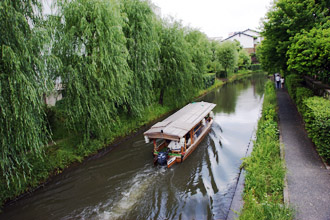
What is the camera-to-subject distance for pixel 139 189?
8359 mm

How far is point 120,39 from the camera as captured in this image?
11.0 m

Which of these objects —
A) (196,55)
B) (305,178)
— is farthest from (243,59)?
(305,178)

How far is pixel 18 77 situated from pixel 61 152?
433 centimetres

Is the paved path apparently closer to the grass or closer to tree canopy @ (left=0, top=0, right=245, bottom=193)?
the grass

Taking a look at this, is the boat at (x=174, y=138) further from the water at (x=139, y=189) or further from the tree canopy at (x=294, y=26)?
the tree canopy at (x=294, y=26)

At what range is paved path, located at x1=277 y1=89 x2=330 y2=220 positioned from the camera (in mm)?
5332

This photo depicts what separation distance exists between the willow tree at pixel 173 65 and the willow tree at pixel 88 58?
6502mm

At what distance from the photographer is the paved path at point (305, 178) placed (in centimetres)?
533

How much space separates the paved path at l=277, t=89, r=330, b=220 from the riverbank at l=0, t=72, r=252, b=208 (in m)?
8.12

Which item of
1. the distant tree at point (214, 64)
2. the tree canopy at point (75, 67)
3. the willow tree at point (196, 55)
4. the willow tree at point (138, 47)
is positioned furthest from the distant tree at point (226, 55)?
the willow tree at point (138, 47)

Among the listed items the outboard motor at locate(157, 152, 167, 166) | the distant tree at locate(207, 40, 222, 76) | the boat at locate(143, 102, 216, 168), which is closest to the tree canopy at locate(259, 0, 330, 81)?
the boat at locate(143, 102, 216, 168)

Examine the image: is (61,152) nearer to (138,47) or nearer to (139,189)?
(139,189)

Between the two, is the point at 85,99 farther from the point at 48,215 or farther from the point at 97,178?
the point at 48,215

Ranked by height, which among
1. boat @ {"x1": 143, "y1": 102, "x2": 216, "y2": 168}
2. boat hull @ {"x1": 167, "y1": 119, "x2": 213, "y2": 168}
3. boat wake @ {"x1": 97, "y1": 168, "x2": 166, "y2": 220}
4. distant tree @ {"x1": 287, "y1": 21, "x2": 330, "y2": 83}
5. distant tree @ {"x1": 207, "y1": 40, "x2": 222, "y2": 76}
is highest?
distant tree @ {"x1": 207, "y1": 40, "x2": 222, "y2": 76}
